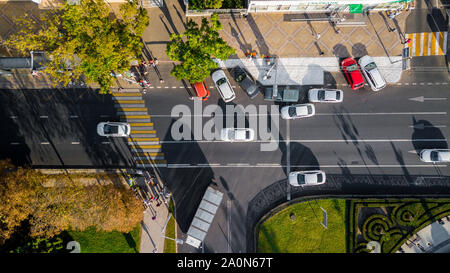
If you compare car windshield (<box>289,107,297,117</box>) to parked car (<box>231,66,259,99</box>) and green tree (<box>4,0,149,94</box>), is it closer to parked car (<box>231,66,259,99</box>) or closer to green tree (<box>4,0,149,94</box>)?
parked car (<box>231,66,259,99</box>)

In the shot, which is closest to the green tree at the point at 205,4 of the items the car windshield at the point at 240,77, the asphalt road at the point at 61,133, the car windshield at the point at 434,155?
the car windshield at the point at 240,77

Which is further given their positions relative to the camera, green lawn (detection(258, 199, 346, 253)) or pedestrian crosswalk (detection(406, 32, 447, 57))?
pedestrian crosswalk (detection(406, 32, 447, 57))

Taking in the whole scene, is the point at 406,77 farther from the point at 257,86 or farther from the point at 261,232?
the point at 261,232

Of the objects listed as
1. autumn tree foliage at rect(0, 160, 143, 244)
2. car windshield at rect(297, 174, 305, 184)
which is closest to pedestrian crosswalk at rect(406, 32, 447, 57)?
car windshield at rect(297, 174, 305, 184)

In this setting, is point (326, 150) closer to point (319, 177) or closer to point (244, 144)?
point (319, 177)

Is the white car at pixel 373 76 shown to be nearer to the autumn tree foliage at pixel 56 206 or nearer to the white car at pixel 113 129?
the white car at pixel 113 129
